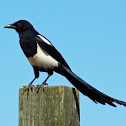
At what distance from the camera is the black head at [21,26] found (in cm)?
497

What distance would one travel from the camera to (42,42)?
4535mm

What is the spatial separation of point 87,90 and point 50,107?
1011 millimetres

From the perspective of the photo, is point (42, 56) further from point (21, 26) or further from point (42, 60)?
point (21, 26)

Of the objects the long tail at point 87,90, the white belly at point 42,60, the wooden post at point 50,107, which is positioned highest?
the white belly at point 42,60

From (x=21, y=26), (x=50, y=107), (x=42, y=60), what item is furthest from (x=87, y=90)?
(x=21, y=26)

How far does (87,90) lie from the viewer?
11.3 ft

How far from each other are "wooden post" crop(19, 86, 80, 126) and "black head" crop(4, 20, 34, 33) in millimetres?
2433

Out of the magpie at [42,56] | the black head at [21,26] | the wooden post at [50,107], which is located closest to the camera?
the wooden post at [50,107]

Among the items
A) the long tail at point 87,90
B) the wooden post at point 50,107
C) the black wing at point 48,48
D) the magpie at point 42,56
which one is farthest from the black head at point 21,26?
the wooden post at point 50,107

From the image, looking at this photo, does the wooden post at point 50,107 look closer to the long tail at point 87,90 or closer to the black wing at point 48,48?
the long tail at point 87,90

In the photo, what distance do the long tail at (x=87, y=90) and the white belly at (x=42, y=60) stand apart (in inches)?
6.8

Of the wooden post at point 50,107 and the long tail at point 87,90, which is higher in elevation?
the long tail at point 87,90

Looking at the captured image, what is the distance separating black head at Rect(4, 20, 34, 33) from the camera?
497 centimetres

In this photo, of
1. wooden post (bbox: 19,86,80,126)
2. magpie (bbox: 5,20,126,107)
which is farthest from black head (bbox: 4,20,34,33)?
wooden post (bbox: 19,86,80,126)
